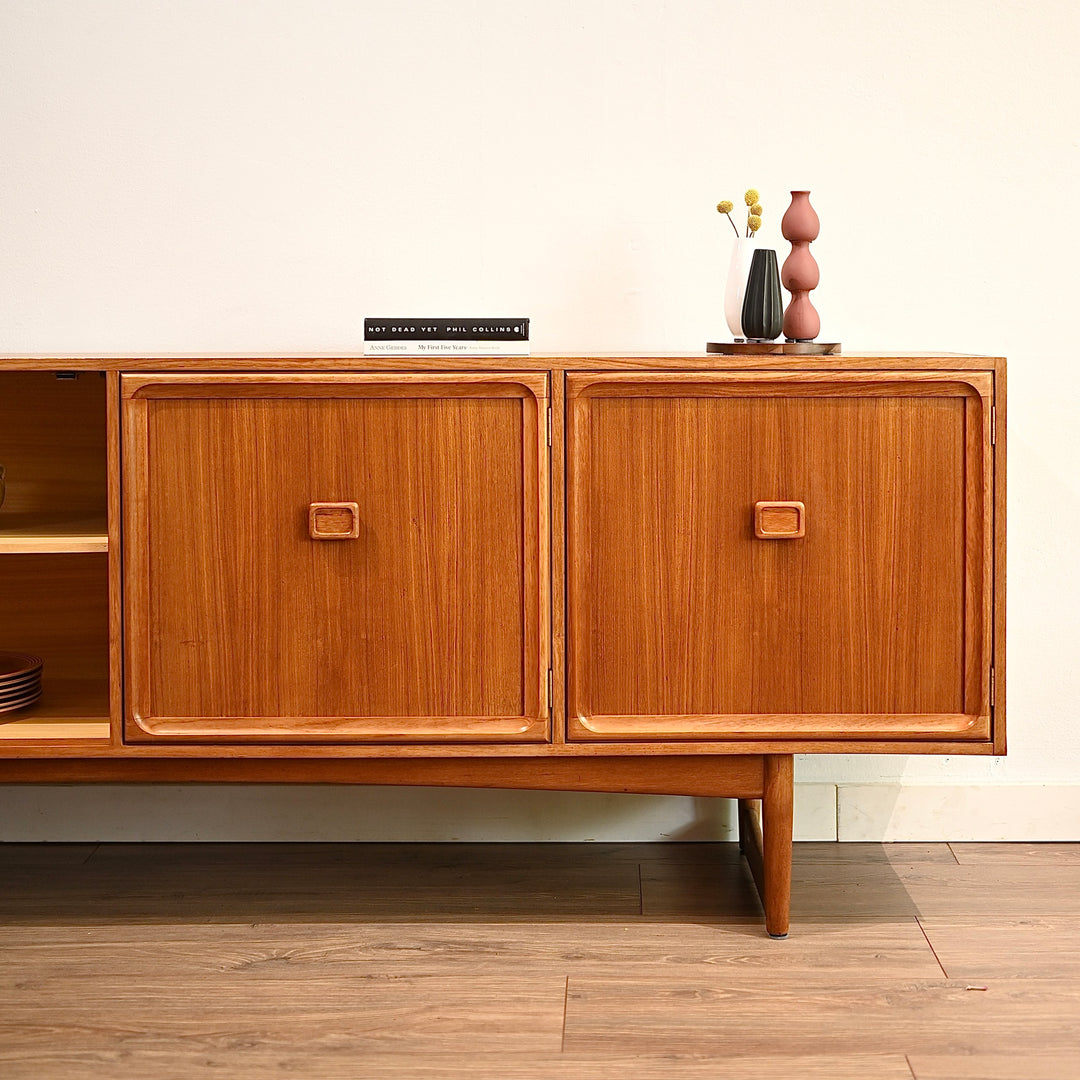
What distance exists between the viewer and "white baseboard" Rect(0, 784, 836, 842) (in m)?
2.06

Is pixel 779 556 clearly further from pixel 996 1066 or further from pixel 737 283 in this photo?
pixel 996 1066

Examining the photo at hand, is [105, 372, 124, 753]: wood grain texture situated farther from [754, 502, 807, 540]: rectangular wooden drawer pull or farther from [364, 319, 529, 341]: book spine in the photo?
[754, 502, 807, 540]: rectangular wooden drawer pull

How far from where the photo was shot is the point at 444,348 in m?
1.64

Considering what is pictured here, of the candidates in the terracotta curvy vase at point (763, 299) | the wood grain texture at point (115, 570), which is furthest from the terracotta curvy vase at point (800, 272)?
the wood grain texture at point (115, 570)

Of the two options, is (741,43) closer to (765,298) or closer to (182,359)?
(765,298)

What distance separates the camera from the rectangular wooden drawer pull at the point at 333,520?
62.7 inches

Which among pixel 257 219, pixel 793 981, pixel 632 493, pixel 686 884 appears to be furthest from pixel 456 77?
pixel 793 981

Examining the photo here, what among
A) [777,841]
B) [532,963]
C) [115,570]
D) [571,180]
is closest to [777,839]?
[777,841]

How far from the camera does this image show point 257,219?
79.6 inches

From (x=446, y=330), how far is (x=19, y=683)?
79 centimetres

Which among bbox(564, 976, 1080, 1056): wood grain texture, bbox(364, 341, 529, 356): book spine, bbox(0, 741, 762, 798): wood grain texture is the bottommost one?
bbox(564, 976, 1080, 1056): wood grain texture

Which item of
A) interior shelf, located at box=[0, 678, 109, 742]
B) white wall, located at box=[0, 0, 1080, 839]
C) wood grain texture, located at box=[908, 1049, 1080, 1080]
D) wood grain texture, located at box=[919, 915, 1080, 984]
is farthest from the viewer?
white wall, located at box=[0, 0, 1080, 839]

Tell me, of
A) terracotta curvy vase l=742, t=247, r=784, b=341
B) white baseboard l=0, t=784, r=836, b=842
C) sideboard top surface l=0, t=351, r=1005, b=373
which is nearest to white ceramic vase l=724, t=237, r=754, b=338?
terracotta curvy vase l=742, t=247, r=784, b=341

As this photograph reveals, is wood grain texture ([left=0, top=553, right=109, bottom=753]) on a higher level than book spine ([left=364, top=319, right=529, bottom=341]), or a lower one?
lower
